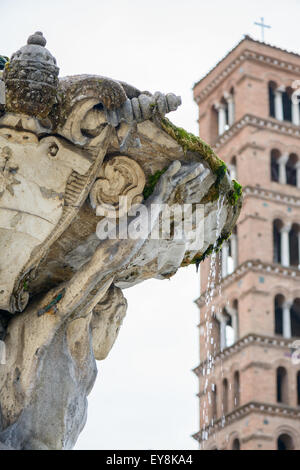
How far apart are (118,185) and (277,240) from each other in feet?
111

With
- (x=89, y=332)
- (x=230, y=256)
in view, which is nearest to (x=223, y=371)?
(x=230, y=256)

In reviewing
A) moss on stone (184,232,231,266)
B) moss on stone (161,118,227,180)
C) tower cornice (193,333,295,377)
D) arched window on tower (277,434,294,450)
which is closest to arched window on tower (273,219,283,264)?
tower cornice (193,333,295,377)

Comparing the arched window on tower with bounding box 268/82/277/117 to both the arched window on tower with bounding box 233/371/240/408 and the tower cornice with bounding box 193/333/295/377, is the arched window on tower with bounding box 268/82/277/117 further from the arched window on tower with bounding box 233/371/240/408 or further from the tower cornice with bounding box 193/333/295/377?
the arched window on tower with bounding box 233/371/240/408

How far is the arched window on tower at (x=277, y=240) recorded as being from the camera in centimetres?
3744

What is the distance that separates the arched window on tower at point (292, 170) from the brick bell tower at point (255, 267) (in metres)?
0.04

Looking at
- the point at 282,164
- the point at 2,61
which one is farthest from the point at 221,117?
the point at 2,61

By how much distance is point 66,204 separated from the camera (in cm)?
443

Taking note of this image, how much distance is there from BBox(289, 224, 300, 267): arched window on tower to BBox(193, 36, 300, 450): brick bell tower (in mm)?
37

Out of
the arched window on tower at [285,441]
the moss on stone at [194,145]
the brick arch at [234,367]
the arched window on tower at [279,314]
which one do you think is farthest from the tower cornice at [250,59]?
the moss on stone at [194,145]

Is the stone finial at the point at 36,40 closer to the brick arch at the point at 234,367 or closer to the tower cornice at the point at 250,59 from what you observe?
the brick arch at the point at 234,367
